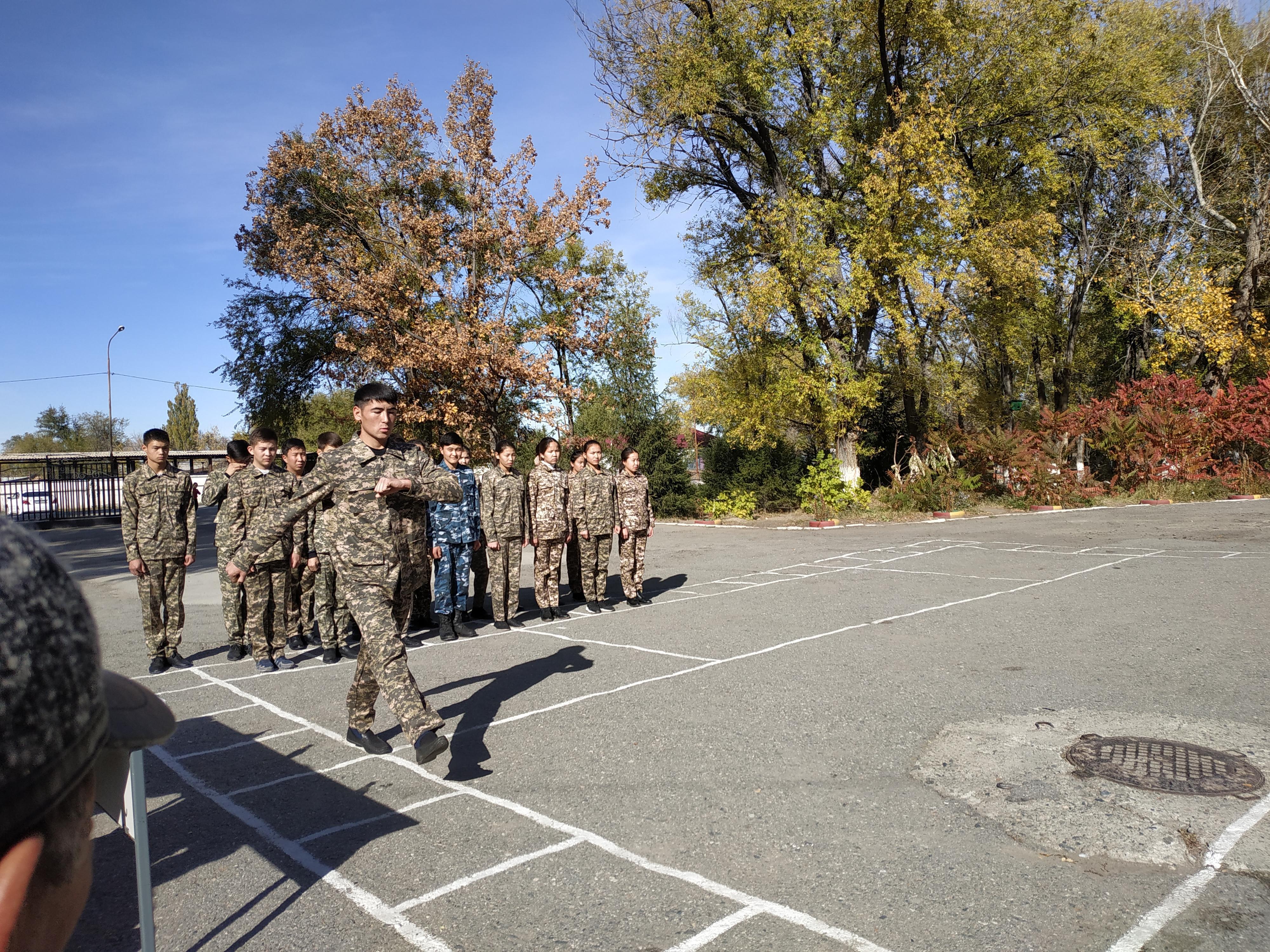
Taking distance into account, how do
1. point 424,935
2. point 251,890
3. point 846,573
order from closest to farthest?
point 424,935, point 251,890, point 846,573

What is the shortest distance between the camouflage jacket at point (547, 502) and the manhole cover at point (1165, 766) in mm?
6605

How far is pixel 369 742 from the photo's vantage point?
535 cm

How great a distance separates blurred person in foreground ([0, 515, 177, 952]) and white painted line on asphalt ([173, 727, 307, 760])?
550cm

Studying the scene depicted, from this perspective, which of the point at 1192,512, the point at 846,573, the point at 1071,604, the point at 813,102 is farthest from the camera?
the point at 813,102

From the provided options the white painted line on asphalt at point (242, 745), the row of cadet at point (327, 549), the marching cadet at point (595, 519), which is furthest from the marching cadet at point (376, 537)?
the marching cadet at point (595, 519)

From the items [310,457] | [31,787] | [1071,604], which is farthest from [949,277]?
[31,787]

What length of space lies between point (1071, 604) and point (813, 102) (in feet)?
57.6

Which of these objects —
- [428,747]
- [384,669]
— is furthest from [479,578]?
[428,747]

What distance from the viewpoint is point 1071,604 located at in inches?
368

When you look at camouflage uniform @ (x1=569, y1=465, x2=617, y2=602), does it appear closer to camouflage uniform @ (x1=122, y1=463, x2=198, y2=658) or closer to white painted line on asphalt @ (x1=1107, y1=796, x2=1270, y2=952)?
camouflage uniform @ (x1=122, y1=463, x2=198, y2=658)

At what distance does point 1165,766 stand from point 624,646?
190 inches

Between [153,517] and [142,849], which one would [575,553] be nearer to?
[153,517]

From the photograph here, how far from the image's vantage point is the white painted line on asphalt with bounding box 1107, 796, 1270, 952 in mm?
3146

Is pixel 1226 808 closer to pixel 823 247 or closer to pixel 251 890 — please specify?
pixel 251 890
